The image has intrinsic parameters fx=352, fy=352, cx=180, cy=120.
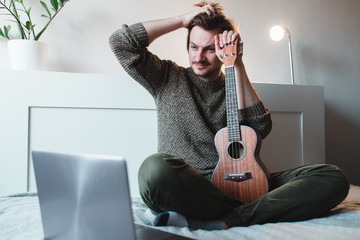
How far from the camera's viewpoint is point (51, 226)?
0.62 metres

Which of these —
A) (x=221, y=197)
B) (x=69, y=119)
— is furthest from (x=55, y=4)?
(x=221, y=197)

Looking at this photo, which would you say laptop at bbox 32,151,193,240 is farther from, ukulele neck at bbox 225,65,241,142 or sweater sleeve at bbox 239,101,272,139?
sweater sleeve at bbox 239,101,272,139

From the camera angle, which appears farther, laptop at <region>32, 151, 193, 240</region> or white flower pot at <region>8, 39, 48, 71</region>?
white flower pot at <region>8, 39, 48, 71</region>

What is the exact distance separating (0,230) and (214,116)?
787 mm

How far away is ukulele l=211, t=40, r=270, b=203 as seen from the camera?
1105 mm

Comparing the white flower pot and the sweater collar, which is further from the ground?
the white flower pot

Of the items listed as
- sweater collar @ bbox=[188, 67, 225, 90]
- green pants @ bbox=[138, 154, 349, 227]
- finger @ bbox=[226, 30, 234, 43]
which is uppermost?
finger @ bbox=[226, 30, 234, 43]

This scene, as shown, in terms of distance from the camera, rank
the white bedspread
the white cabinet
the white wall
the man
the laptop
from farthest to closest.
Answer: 1. the white wall
2. the white cabinet
3. the man
4. the white bedspread
5. the laptop

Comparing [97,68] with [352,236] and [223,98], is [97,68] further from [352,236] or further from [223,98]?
[352,236]

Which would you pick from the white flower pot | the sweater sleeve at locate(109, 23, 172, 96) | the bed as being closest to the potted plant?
the white flower pot

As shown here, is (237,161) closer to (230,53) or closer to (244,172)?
(244,172)

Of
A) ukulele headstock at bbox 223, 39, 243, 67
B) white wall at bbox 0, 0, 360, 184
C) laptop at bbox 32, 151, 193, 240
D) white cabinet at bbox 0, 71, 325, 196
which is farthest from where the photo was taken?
white wall at bbox 0, 0, 360, 184

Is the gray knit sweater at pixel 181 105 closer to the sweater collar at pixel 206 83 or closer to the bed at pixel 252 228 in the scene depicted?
the sweater collar at pixel 206 83

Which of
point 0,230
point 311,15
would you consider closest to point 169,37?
point 311,15
